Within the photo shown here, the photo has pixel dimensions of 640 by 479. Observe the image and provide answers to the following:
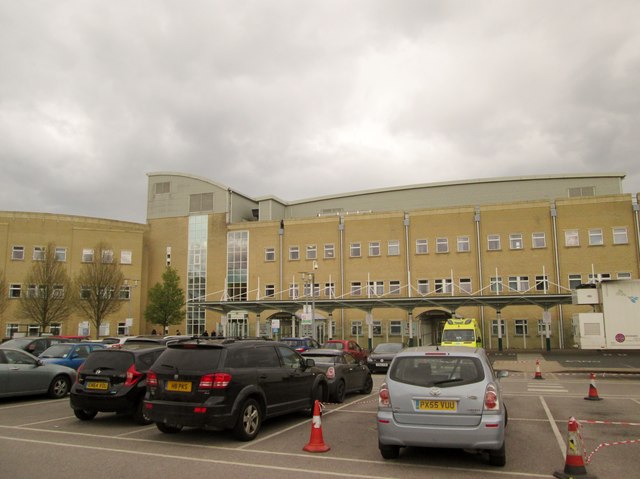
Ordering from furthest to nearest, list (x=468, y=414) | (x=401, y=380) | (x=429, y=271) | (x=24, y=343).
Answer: (x=429, y=271) < (x=24, y=343) < (x=401, y=380) < (x=468, y=414)

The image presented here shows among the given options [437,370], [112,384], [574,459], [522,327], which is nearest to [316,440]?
[437,370]

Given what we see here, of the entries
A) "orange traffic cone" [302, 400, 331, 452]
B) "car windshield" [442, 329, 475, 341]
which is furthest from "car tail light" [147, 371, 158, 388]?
"car windshield" [442, 329, 475, 341]

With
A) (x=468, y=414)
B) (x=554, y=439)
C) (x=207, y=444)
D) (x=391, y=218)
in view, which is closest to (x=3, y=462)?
Answer: (x=207, y=444)

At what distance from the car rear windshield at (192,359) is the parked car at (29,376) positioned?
248 inches

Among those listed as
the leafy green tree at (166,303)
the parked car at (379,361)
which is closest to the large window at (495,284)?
the parked car at (379,361)

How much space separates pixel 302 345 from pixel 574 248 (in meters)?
27.7

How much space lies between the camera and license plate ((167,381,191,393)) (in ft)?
29.5

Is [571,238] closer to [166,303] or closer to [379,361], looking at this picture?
[379,361]

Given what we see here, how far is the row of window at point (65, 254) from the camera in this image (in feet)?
162

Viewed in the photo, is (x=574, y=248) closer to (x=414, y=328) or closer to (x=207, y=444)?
(x=414, y=328)

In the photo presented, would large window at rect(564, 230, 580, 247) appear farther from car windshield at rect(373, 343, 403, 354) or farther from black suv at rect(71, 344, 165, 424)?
black suv at rect(71, 344, 165, 424)

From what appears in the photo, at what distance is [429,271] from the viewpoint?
1837 inches

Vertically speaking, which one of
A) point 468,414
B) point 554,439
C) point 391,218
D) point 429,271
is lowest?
point 554,439

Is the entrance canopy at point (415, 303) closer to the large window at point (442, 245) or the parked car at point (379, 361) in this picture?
the large window at point (442, 245)
